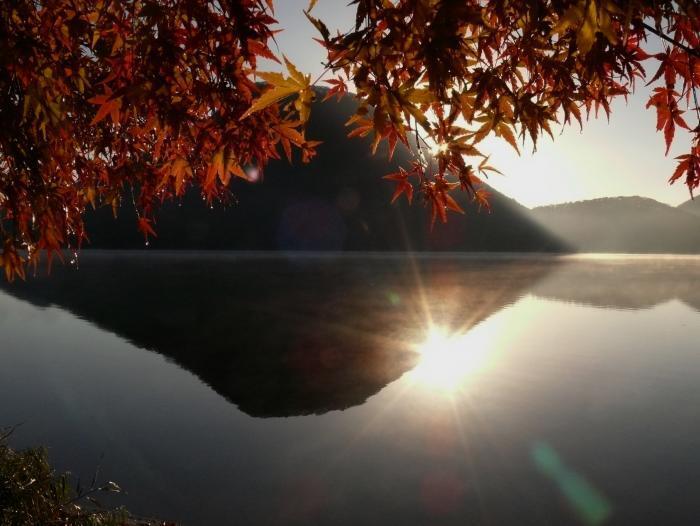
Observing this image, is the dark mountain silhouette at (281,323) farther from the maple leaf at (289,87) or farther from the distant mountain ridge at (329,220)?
the distant mountain ridge at (329,220)

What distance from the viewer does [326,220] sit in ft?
401

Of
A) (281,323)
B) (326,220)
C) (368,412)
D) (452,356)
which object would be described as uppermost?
(326,220)

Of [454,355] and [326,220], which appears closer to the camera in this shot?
[454,355]

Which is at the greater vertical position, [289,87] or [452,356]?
[289,87]

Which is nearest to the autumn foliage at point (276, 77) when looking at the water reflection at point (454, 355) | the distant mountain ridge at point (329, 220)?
the water reflection at point (454, 355)

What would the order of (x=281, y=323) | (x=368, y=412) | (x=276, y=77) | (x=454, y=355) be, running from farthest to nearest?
(x=281, y=323), (x=454, y=355), (x=368, y=412), (x=276, y=77)

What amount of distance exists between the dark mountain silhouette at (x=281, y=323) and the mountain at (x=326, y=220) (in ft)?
260

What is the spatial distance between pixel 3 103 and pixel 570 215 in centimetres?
21728

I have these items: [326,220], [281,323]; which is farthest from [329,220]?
[281,323]

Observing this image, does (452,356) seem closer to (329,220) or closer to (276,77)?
(276,77)

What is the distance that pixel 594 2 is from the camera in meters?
1.44

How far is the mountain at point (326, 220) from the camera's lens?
115625 mm

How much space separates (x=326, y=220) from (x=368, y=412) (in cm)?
11332

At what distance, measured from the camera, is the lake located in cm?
634
